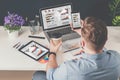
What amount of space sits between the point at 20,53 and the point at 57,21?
1.50 ft

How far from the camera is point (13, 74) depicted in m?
2.95

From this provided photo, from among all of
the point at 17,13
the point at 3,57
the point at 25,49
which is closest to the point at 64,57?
the point at 25,49

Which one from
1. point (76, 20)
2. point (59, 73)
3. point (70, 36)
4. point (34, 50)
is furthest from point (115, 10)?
point (59, 73)

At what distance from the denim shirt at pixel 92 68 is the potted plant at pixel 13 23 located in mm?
818

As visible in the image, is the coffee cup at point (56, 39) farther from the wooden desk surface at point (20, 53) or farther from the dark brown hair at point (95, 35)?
the dark brown hair at point (95, 35)

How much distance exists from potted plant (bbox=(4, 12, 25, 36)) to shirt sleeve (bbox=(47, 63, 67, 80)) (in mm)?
693

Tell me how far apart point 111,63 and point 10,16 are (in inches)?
42.9

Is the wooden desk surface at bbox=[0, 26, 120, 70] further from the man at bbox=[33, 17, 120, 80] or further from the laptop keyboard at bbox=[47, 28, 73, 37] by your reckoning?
the man at bbox=[33, 17, 120, 80]

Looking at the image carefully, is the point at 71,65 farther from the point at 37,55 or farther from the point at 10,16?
the point at 10,16

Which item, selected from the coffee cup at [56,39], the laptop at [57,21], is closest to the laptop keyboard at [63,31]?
the laptop at [57,21]

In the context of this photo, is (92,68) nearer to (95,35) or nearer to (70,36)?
(95,35)

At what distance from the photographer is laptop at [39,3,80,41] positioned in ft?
8.30

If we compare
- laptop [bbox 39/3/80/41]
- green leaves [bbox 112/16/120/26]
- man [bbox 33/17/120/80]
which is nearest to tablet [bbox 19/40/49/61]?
laptop [bbox 39/3/80/41]

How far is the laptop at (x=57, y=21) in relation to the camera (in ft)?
8.30
